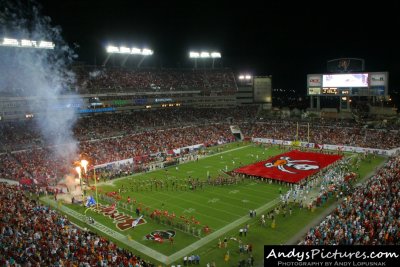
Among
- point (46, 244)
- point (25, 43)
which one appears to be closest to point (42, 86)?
point (25, 43)

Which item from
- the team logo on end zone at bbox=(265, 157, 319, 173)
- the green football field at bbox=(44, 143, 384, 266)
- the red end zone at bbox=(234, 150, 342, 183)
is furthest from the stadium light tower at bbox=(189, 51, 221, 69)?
the green football field at bbox=(44, 143, 384, 266)

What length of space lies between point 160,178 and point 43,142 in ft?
56.3

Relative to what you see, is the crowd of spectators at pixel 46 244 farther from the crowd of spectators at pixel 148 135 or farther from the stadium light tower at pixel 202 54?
the stadium light tower at pixel 202 54

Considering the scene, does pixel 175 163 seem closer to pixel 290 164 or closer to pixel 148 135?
pixel 148 135

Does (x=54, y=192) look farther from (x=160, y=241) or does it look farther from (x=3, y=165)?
(x=160, y=241)

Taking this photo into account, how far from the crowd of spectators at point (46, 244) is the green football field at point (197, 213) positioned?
3331 mm

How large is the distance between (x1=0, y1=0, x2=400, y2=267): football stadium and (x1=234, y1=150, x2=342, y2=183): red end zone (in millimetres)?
233

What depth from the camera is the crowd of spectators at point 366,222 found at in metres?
17.8

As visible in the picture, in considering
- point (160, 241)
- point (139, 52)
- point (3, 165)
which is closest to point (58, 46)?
point (139, 52)

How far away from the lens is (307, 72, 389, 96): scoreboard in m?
57.2

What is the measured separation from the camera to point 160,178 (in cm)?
3891

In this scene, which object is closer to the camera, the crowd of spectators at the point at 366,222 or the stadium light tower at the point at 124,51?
the crowd of spectators at the point at 366,222

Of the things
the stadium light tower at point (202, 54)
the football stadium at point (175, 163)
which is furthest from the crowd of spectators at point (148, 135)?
the stadium light tower at point (202, 54)

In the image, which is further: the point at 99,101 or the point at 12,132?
the point at 99,101
